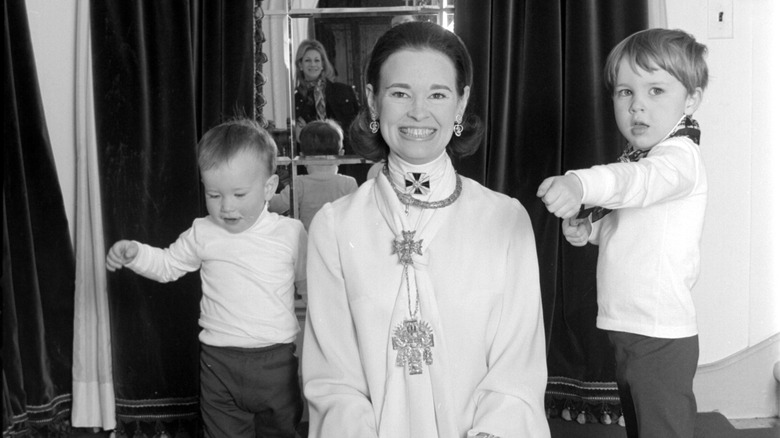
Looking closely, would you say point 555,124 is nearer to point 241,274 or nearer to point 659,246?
point 659,246

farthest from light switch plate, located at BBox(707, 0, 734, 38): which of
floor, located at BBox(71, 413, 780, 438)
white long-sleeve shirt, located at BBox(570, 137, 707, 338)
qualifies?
floor, located at BBox(71, 413, 780, 438)

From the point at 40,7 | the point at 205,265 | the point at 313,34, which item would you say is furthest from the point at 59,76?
the point at 205,265

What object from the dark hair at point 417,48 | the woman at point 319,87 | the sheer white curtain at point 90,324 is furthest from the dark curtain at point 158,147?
the dark hair at point 417,48

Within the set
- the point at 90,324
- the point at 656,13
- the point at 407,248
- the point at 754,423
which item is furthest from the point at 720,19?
the point at 90,324

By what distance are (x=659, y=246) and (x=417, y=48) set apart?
706 millimetres

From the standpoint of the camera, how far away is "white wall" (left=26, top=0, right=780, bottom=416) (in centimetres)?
282

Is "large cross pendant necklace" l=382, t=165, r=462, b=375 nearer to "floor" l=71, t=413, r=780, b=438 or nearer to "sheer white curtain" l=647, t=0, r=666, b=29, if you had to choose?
"floor" l=71, t=413, r=780, b=438

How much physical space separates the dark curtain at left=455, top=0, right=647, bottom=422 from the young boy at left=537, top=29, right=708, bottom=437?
2.90 ft

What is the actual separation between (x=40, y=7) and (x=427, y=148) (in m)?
1.76

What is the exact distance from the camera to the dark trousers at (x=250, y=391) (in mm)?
2189

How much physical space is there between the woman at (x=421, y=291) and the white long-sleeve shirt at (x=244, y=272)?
12.9 inches

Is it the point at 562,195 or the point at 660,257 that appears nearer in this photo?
the point at 562,195

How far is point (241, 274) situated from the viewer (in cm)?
219

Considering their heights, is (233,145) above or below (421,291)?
above
